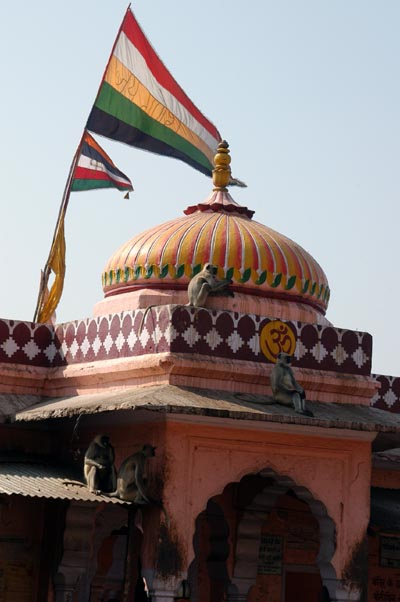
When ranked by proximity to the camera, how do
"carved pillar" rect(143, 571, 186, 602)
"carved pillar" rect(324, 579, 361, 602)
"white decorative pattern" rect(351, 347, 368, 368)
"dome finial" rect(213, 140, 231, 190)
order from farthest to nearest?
"dome finial" rect(213, 140, 231, 190) < "white decorative pattern" rect(351, 347, 368, 368) < "carved pillar" rect(324, 579, 361, 602) < "carved pillar" rect(143, 571, 186, 602)

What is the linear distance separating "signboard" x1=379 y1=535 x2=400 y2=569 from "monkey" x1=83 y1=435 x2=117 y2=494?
14.8ft

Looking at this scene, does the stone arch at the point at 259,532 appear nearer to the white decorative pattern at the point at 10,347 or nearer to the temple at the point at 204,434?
the temple at the point at 204,434

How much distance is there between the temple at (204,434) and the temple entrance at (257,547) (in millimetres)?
20

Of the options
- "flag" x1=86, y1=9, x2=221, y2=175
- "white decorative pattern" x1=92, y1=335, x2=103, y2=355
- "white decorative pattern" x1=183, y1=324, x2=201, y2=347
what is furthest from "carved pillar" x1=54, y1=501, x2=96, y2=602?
"flag" x1=86, y1=9, x2=221, y2=175

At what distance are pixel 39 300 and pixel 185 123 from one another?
10.6ft

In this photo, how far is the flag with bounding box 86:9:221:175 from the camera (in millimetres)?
17328

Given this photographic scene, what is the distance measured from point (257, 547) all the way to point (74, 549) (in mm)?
2199

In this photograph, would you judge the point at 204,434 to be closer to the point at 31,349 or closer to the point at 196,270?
the point at 196,270

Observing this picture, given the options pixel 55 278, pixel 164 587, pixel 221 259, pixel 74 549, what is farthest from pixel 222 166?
pixel 164 587

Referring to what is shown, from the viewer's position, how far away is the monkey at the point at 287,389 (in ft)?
44.9

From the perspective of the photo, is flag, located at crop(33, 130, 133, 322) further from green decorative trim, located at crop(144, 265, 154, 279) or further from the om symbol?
the om symbol

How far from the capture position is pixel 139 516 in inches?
540

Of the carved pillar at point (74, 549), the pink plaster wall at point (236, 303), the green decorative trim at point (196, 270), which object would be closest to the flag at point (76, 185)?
the pink plaster wall at point (236, 303)

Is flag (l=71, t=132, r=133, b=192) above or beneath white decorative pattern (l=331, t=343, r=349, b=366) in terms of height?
above
